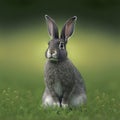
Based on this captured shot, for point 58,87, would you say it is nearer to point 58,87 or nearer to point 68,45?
point 58,87

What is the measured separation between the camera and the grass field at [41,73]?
468 inches

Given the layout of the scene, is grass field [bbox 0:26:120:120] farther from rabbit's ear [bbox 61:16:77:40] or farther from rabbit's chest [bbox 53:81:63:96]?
rabbit's ear [bbox 61:16:77:40]

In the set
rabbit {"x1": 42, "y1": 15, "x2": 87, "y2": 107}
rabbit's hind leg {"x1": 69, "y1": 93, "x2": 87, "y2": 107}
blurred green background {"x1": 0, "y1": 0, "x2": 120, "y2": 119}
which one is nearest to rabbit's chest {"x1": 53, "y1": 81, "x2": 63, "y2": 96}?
rabbit {"x1": 42, "y1": 15, "x2": 87, "y2": 107}

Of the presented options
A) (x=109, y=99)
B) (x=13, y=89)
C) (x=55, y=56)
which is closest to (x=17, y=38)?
(x=13, y=89)

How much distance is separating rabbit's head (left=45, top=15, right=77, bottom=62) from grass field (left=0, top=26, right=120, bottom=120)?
82 centimetres

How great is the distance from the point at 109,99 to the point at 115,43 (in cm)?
864

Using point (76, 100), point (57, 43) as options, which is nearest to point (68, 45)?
point (76, 100)

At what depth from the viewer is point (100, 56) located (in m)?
20.7

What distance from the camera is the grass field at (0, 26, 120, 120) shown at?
11.9 m

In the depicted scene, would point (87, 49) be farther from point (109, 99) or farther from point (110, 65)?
point (109, 99)

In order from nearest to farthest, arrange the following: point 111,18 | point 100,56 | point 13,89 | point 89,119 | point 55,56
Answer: point 89,119 → point 55,56 → point 13,89 → point 100,56 → point 111,18

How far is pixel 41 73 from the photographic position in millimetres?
18062

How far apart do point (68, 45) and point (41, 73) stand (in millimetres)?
3419

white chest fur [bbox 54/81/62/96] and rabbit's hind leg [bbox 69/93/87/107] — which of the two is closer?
white chest fur [bbox 54/81/62/96]
